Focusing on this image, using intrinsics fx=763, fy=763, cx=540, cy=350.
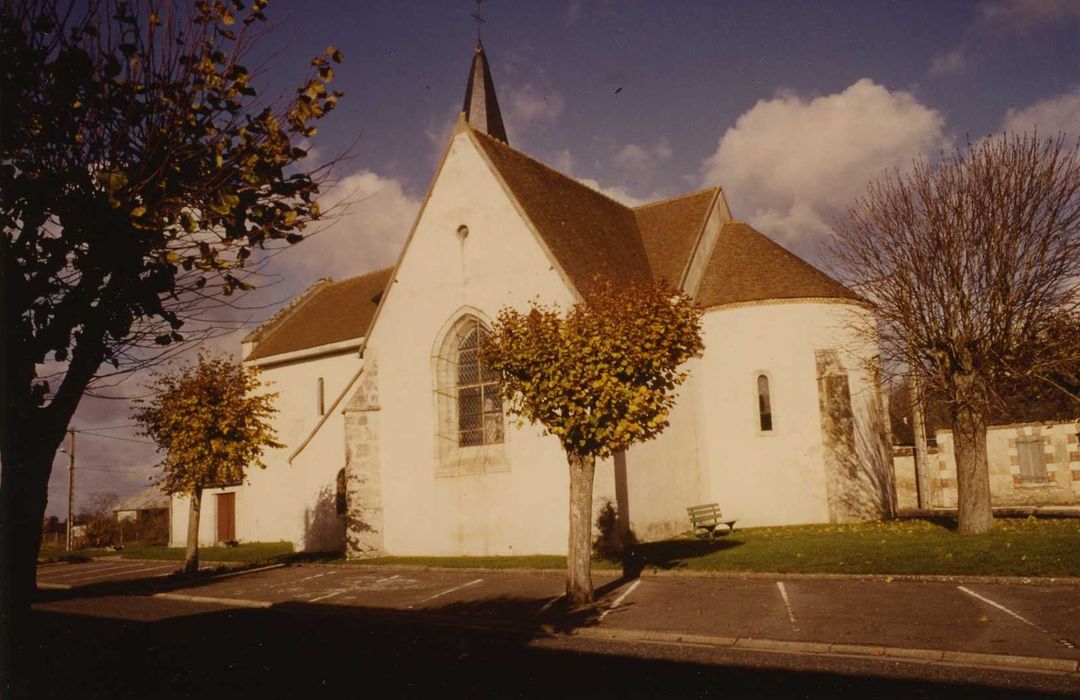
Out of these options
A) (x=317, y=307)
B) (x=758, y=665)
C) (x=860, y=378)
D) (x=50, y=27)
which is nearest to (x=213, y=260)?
(x=50, y=27)

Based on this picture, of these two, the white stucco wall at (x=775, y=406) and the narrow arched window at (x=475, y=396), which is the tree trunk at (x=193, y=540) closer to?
the narrow arched window at (x=475, y=396)

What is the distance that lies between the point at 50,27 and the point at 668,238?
75.6 feet

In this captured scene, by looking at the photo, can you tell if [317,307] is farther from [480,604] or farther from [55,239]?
[55,239]

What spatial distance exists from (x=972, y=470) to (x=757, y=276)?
9165 millimetres

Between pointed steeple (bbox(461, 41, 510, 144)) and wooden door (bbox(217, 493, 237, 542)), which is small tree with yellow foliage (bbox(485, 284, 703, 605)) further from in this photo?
wooden door (bbox(217, 493, 237, 542))

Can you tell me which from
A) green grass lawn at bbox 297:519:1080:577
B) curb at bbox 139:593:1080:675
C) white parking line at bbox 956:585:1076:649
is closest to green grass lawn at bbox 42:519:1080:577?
green grass lawn at bbox 297:519:1080:577

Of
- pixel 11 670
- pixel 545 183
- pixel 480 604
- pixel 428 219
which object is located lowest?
pixel 480 604

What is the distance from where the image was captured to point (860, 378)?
2353cm

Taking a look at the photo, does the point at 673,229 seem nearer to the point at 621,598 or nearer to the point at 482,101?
the point at 482,101

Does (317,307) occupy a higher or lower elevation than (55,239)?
higher

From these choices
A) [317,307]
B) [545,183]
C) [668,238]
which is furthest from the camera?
[317,307]

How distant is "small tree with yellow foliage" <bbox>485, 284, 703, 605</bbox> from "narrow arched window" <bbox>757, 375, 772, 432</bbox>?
11586 mm

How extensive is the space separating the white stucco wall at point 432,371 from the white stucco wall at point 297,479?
4.91m

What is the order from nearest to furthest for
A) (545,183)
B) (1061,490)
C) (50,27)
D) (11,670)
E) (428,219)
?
(11,670) → (50,27) → (428,219) → (545,183) → (1061,490)
